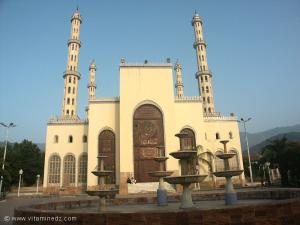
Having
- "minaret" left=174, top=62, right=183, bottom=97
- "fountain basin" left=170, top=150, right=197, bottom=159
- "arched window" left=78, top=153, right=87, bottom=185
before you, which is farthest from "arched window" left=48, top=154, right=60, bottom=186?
"minaret" left=174, top=62, right=183, bottom=97

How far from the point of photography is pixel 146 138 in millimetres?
29188

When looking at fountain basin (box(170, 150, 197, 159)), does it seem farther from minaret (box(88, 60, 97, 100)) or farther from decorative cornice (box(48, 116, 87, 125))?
minaret (box(88, 60, 97, 100))

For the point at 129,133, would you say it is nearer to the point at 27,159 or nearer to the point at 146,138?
the point at 146,138

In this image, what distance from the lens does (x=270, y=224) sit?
20.9ft

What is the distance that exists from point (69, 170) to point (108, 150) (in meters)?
5.90

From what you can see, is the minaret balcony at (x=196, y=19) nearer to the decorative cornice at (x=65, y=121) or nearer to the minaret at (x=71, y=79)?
the minaret at (x=71, y=79)

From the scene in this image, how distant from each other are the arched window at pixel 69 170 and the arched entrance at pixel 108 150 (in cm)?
463

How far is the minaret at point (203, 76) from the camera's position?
4141 cm

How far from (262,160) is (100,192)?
25367mm

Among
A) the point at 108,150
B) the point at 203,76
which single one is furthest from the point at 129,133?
the point at 203,76

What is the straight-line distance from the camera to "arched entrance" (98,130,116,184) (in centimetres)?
2973

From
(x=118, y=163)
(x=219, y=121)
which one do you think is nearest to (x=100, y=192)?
(x=118, y=163)

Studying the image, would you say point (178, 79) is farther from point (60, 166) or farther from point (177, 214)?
point (177, 214)

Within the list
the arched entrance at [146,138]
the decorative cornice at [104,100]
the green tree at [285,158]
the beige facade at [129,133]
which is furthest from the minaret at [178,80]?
the green tree at [285,158]
